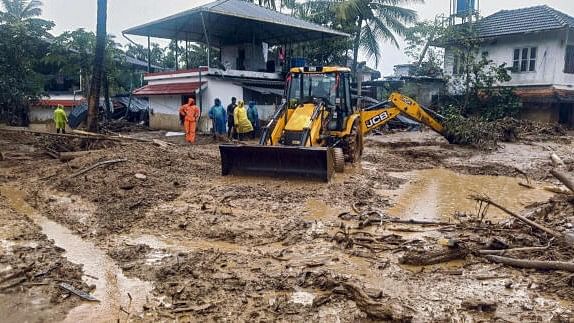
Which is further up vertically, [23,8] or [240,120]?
[23,8]

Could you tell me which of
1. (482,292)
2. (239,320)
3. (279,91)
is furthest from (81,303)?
(279,91)

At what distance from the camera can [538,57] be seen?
80.5 feet

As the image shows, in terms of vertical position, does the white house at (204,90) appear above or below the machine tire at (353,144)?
above

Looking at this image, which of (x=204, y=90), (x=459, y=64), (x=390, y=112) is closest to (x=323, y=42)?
(x=459, y=64)

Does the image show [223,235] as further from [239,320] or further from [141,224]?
[239,320]

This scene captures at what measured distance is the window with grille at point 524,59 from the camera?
24781 millimetres

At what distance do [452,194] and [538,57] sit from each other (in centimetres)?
1861

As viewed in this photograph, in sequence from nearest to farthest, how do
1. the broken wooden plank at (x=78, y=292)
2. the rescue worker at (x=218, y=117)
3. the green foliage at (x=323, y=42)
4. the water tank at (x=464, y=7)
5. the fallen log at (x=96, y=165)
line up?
the broken wooden plank at (x=78, y=292)
the fallen log at (x=96, y=165)
the rescue worker at (x=218, y=117)
the water tank at (x=464, y=7)
the green foliage at (x=323, y=42)

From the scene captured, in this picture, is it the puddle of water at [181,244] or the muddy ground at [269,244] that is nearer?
the muddy ground at [269,244]

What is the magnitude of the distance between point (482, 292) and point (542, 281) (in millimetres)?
682

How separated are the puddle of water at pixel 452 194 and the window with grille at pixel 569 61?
1633 cm

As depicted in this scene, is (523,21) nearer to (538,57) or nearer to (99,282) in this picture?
(538,57)

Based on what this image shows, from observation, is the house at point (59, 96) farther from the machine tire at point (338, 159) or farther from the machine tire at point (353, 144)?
the machine tire at point (338, 159)

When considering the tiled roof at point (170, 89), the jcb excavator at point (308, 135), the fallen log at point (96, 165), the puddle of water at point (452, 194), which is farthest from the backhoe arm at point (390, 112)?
the tiled roof at point (170, 89)
